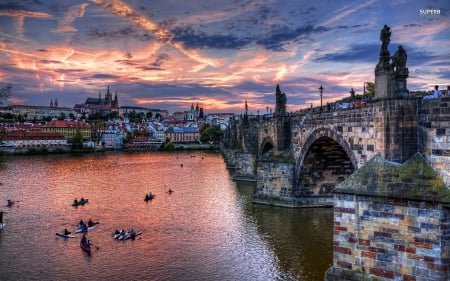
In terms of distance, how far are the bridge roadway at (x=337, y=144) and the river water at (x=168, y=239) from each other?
75.4 inches

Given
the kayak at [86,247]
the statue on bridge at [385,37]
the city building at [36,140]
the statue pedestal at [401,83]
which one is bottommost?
the kayak at [86,247]

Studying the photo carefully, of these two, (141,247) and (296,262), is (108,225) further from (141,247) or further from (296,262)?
(296,262)

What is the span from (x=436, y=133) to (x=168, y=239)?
48.9 feet

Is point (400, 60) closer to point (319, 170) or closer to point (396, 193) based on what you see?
point (396, 193)

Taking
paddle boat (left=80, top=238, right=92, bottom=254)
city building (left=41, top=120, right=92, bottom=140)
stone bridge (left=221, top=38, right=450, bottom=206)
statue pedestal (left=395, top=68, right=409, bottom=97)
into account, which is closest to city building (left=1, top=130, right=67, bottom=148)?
city building (left=41, top=120, right=92, bottom=140)

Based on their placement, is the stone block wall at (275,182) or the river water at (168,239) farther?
the stone block wall at (275,182)

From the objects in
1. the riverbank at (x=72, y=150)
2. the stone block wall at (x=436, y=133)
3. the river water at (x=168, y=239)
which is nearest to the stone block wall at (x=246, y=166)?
the river water at (x=168, y=239)

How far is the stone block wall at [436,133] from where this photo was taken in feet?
43.4

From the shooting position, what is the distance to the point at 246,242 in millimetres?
22406

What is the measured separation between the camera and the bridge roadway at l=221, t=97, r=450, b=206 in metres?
13.7

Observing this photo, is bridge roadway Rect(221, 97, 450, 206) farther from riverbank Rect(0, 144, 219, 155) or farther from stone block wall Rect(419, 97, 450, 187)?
riverbank Rect(0, 144, 219, 155)

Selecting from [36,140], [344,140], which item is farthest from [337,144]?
[36,140]

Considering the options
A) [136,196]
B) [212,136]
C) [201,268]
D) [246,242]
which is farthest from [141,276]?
[212,136]

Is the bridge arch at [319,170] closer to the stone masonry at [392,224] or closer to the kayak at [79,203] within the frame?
the stone masonry at [392,224]
